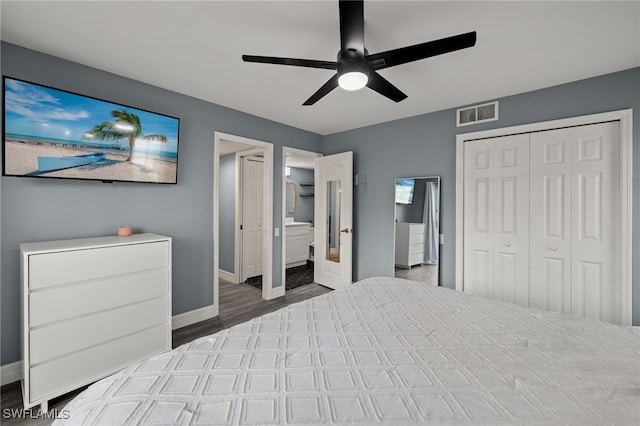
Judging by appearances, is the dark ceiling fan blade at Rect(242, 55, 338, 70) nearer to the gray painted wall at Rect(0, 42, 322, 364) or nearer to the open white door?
the gray painted wall at Rect(0, 42, 322, 364)

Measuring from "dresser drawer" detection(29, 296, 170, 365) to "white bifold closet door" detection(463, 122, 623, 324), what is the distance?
10.8 feet

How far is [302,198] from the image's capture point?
700 cm

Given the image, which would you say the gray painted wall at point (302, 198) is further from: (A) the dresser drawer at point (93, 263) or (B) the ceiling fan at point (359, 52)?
(B) the ceiling fan at point (359, 52)

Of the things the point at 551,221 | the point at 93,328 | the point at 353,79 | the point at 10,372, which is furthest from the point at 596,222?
the point at 10,372

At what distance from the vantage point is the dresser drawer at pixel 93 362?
1834 millimetres

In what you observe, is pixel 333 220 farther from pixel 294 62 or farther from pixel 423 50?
pixel 423 50

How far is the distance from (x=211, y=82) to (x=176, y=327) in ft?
8.60

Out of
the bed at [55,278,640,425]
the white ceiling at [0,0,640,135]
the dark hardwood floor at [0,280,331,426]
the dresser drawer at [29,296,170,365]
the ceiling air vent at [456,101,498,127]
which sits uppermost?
the white ceiling at [0,0,640,135]

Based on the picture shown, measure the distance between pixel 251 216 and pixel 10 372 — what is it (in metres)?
3.26

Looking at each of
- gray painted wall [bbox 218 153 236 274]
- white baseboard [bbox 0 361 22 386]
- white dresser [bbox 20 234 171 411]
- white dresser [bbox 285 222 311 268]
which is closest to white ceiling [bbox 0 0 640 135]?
white dresser [bbox 20 234 171 411]

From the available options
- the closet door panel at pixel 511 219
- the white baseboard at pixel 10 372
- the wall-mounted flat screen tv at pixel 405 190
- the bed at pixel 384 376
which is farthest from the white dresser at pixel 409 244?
the white baseboard at pixel 10 372

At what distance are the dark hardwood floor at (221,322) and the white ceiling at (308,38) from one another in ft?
7.12

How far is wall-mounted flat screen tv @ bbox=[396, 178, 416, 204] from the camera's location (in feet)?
12.2

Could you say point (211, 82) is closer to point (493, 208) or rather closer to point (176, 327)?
point (176, 327)
